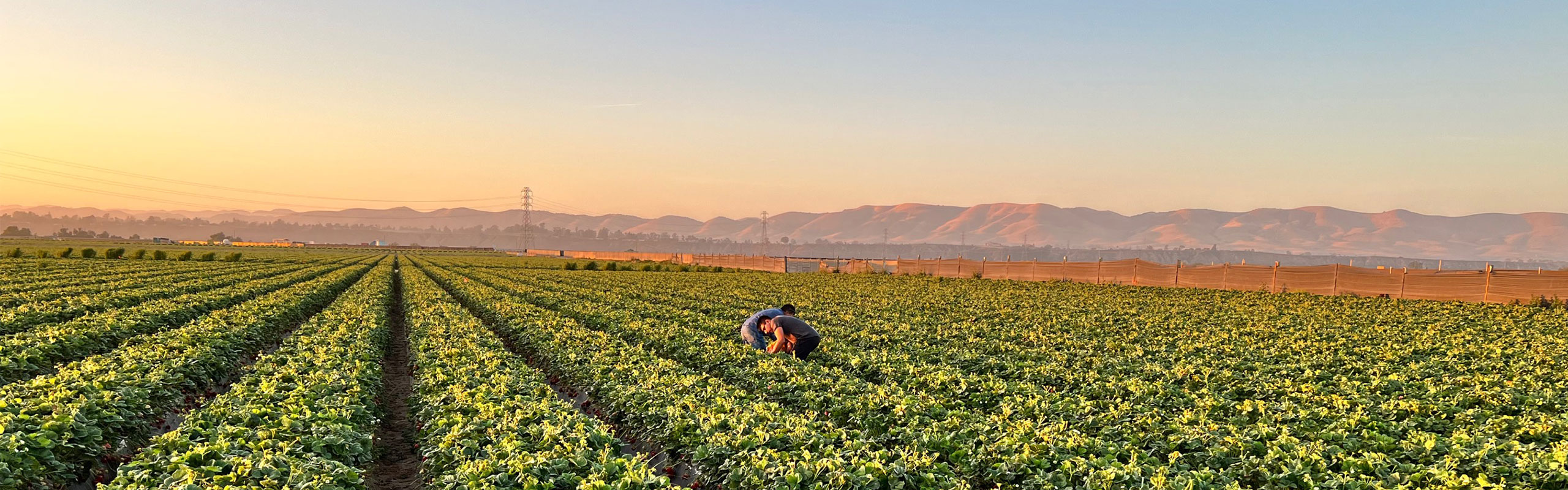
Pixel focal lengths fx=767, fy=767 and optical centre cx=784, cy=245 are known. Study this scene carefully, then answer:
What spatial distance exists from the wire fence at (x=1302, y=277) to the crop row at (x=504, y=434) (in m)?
34.2

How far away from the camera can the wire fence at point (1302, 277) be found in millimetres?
28406

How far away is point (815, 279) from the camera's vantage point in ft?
160

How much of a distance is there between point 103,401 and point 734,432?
7015 millimetres

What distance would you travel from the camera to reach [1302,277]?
35312mm

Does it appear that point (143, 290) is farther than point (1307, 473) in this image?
Yes

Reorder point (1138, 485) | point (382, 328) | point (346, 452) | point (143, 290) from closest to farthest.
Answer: point (1138, 485), point (346, 452), point (382, 328), point (143, 290)

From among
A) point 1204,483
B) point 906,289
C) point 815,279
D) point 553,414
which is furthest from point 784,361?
point 815,279

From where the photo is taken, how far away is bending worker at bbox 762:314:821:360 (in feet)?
48.5

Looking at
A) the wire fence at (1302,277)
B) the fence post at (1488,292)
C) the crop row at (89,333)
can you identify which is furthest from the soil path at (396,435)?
the fence post at (1488,292)

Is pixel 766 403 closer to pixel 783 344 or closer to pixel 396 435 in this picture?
pixel 396 435

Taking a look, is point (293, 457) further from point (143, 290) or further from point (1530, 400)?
point (143, 290)

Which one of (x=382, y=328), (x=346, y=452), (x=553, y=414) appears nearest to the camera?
(x=346, y=452)

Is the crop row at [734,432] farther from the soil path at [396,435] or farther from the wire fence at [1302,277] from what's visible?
the wire fence at [1302,277]

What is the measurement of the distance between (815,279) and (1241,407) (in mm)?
39610
